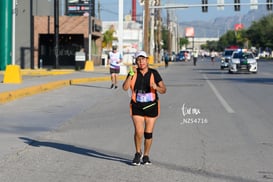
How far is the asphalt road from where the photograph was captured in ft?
31.3

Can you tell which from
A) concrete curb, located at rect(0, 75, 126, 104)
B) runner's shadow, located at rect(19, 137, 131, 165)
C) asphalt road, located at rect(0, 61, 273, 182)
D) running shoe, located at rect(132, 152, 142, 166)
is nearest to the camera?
asphalt road, located at rect(0, 61, 273, 182)

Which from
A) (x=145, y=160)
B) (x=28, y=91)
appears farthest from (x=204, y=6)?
(x=145, y=160)

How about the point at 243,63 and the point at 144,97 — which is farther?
the point at 243,63

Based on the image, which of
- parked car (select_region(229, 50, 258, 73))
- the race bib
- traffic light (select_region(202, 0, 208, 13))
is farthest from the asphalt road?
traffic light (select_region(202, 0, 208, 13))

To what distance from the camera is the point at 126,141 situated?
1298cm

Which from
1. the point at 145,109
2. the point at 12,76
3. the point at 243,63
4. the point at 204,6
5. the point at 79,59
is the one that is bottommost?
the point at 145,109

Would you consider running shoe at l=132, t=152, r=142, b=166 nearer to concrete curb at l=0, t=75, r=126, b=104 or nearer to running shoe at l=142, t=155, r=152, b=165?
running shoe at l=142, t=155, r=152, b=165

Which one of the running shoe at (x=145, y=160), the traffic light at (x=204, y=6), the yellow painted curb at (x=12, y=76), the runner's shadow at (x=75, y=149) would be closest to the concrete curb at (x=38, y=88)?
the yellow painted curb at (x=12, y=76)

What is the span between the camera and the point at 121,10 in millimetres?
40906

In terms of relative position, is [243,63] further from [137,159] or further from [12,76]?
[137,159]

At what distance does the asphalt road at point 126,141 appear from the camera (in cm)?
953

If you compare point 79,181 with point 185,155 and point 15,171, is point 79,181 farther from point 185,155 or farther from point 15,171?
point 185,155

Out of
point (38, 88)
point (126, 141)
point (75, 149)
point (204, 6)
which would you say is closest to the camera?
point (75, 149)

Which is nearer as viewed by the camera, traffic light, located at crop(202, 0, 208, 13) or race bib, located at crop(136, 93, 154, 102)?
race bib, located at crop(136, 93, 154, 102)
